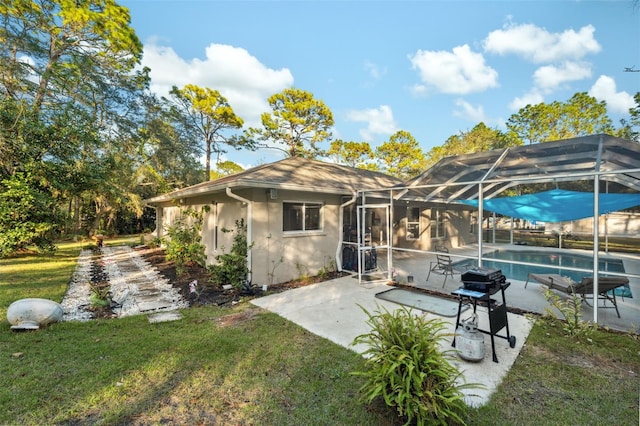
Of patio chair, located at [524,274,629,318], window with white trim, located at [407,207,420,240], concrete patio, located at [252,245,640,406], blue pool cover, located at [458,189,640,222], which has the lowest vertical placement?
concrete patio, located at [252,245,640,406]

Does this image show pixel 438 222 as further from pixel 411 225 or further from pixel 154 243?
pixel 154 243

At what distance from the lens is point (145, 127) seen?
17.0 metres

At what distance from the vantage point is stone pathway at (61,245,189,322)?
5598 millimetres

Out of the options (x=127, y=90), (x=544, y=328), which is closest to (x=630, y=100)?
(x=544, y=328)

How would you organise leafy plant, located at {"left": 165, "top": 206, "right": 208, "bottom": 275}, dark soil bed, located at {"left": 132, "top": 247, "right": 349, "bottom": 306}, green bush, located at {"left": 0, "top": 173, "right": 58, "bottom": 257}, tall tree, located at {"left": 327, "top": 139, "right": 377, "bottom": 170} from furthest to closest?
tall tree, located at {"left": 327, "top": 139, "right": 377, "bottom": 170} → green bush, located at {"left": 0, "top": 173, "right": 58, "bottom": 257} → leafy plant, located at {"left": 165, "top": 206, "right": 208, "bottom": 275} → dark soil bed, located at {"left": 132, "top": 247, "right": 349, "bottom": 306}

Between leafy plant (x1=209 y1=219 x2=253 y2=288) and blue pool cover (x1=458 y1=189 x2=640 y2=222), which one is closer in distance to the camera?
leafy plant (x1=209 y1=219 x2=253 y2=288)

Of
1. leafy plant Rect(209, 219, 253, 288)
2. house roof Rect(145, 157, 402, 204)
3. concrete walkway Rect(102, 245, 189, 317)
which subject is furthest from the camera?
leafy plant Rect(209, 219, 253, 288)

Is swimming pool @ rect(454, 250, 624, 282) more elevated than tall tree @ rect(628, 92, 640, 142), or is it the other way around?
tall tree @ rect(628, 92, 640, 142)

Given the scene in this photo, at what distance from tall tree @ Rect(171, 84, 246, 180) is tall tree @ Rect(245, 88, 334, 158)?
190 centimetres

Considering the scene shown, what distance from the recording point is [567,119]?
21.5m

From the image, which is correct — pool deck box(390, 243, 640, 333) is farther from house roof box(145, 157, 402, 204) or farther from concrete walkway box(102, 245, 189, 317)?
concrete walkway box(102, 245, 189, 317)

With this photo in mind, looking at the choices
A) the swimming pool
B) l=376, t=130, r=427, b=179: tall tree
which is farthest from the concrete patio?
l=376, t=130, r=427, b=179: tall tree

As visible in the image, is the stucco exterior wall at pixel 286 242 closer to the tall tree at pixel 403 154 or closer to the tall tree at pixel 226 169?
the tall tree at pixel 403 154

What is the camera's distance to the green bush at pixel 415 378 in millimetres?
2336
